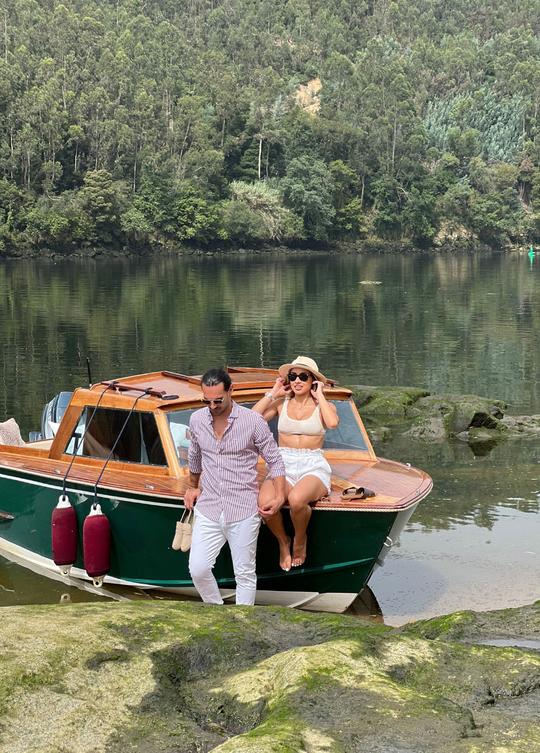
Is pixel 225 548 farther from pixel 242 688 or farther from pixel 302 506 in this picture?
pixel 242 688

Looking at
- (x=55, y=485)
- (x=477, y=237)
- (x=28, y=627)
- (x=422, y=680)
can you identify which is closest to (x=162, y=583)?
(x=55, y=485)

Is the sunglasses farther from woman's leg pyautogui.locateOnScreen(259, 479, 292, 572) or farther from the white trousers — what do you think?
the white trousers

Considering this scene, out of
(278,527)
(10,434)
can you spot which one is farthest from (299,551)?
(10,434)

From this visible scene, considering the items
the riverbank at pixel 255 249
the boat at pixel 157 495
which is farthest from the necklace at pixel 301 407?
the riverbank at pixel 255 249

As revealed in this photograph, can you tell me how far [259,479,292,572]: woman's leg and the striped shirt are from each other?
161 mm

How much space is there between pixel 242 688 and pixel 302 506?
12.8 ft

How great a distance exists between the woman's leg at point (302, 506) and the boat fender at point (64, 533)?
7.87 feet

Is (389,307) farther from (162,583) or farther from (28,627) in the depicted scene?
(28,627)

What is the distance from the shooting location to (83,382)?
27891 mm

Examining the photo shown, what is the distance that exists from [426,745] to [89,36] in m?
149

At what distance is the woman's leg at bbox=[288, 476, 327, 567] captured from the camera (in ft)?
30.5

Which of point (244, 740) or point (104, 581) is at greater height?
point (244, 740)

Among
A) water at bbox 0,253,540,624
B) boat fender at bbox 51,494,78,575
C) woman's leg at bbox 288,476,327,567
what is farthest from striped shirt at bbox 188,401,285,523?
water at bbox 0,253,540,624

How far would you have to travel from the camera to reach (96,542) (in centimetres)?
1027
